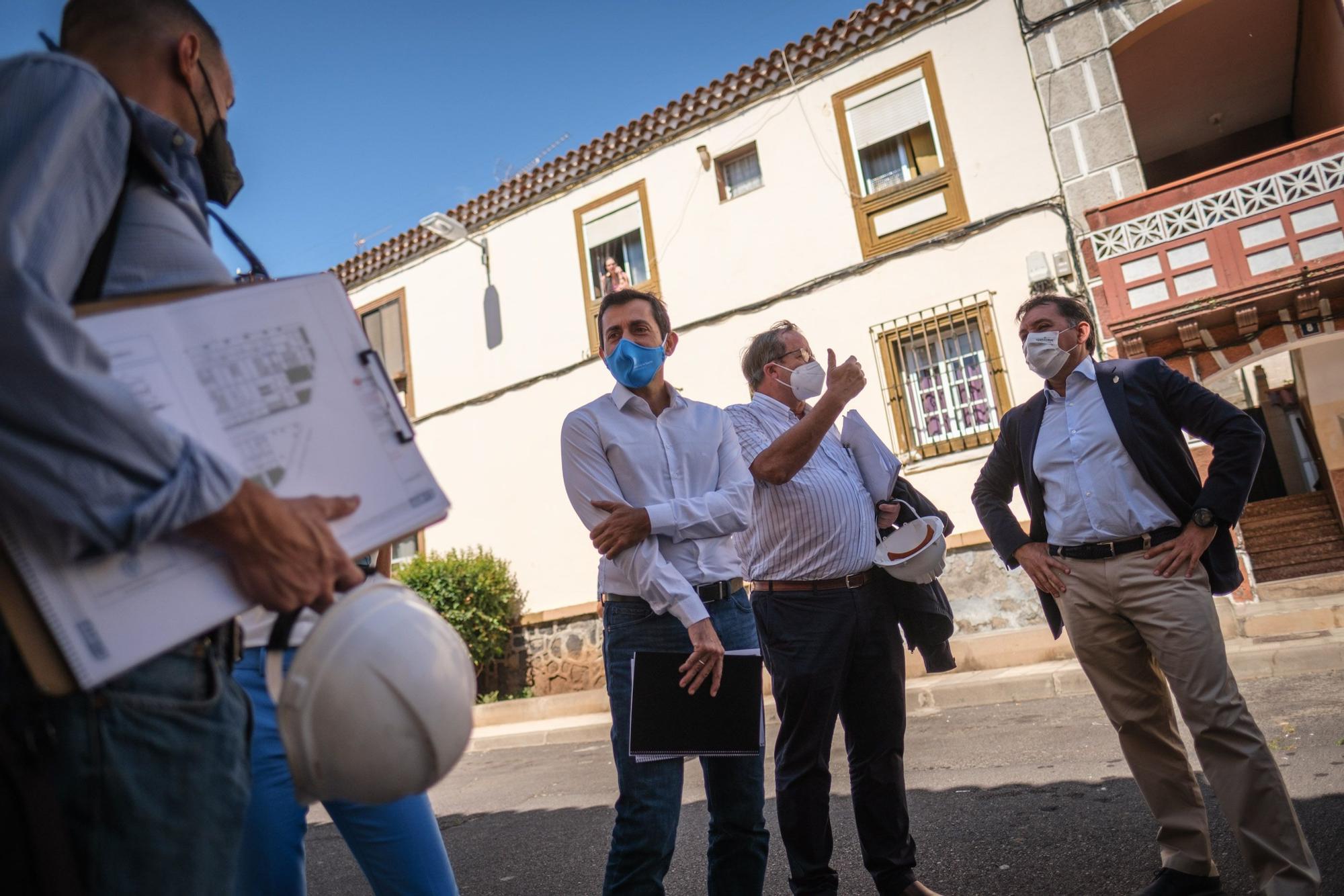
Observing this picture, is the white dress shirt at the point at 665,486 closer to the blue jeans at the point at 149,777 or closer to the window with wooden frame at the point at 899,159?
the blue jeans at the point at 149,777

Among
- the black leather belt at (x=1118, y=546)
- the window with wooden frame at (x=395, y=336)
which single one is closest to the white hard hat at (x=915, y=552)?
the black leather belt at (x=1118, y=546)

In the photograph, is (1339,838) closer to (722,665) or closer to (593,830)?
(722,665)

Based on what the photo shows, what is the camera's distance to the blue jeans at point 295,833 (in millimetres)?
1864

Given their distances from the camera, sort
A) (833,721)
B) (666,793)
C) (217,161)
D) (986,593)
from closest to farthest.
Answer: (217,161), (666,793), (833,721), (986,593)

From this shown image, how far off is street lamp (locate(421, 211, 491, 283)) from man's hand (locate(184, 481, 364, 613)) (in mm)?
14052

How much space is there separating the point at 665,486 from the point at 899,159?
9.88 m

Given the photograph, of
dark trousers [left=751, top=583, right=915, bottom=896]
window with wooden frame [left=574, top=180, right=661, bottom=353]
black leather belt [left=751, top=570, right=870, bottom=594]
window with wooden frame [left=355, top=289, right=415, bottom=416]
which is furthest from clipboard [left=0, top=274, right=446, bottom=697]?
window with wooden frame [left=355, top=289, right=415, bottom=416]

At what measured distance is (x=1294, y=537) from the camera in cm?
1270

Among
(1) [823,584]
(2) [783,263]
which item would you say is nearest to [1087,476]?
(1) [823,584]

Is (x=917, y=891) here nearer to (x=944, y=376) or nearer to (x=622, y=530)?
→ (x=622, y=530)

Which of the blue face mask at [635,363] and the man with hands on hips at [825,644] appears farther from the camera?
the man with hands on hips at [825,644]

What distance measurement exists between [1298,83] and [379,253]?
1503 centimetres

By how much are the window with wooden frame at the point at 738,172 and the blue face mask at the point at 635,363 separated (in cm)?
998

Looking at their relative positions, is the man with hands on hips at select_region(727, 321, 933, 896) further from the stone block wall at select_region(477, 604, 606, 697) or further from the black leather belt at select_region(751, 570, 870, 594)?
the stone block wall at select_region(477, 604, 606, 697)
